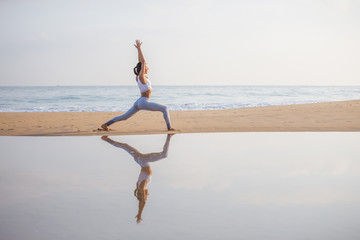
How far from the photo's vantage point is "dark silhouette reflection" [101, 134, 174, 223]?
13.0ft

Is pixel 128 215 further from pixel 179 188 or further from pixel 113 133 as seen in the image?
pixel 113 133

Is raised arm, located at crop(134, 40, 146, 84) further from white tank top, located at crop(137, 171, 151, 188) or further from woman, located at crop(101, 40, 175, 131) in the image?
white tank top, located at crop(137, 171, 151, 188)

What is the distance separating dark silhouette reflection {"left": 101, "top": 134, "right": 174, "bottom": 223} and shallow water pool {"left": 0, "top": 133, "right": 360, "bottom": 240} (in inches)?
1.7

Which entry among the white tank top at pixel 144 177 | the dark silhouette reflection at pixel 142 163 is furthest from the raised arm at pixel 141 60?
the white tank top at pixel 144 177

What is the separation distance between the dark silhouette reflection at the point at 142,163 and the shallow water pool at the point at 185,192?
0.15 ft

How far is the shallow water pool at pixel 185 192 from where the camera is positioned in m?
3.08

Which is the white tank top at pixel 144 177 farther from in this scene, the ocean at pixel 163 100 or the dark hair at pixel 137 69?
the ocean at pixel 163 100

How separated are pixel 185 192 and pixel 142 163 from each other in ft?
6.10

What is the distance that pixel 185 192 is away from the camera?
4141 mm

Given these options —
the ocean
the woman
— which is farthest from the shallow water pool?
the ocean

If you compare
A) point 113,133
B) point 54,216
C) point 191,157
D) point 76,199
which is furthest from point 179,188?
point 113,133

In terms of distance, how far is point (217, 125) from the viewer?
11.6 meters

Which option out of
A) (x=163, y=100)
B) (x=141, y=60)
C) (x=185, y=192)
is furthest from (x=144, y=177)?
(x=163, y=100)

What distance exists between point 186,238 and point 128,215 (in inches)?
29.5
